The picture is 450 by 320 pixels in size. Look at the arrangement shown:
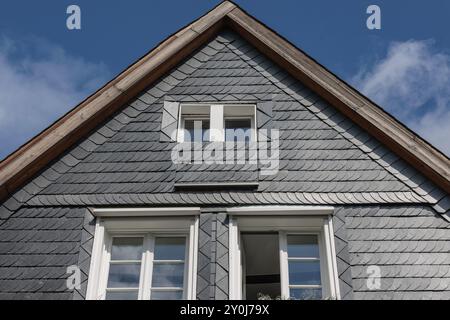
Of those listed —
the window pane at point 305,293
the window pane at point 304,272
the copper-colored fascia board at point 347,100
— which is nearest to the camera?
the window pane at point 305,293

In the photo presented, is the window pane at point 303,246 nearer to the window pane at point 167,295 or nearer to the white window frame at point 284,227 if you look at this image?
the white window frame at point 284,227

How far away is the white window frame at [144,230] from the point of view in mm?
7863

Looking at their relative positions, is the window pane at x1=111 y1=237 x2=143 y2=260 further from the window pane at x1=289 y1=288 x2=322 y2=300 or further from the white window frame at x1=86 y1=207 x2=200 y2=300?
the window pane at x1=289 y1=288 x2=322 y2=300

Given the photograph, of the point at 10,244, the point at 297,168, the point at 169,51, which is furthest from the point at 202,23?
the point at 10,244

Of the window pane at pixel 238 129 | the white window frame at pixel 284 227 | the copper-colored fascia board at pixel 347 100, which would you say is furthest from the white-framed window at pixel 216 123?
the white window frame at pixel 284 227

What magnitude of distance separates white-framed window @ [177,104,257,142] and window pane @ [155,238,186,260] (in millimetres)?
1510

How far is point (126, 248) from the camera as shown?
8.24 meters

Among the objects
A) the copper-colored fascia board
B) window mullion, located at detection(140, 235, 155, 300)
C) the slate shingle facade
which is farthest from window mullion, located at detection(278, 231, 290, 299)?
the copper-colored fascia board

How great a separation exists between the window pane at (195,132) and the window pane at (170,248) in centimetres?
160

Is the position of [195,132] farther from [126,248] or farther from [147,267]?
[147,267]

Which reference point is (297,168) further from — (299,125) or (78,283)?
(78,283)

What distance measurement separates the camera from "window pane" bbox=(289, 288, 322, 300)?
302 inches

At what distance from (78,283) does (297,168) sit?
3.00m

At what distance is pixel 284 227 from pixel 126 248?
1.92 metres
